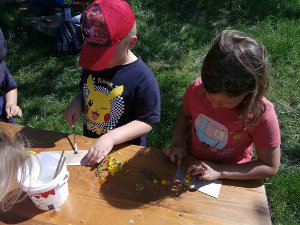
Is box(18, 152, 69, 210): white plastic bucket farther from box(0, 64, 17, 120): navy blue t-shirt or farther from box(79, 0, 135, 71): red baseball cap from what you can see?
box(0, 64, 17, 120): navy blue t-shirt

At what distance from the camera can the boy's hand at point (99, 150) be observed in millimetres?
1710

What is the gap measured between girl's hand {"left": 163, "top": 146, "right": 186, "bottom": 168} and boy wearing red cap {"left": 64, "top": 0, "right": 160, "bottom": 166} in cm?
26

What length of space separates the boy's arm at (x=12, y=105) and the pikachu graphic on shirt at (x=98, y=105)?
2.05ft

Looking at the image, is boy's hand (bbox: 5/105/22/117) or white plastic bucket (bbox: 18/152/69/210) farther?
boy's hand (bbox: 5/105/22/117)

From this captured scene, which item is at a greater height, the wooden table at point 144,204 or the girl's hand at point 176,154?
the girl's hand at point 176,154

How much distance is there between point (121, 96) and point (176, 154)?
505 mm

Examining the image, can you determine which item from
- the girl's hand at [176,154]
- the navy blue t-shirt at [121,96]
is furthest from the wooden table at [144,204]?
the navy blue t-shirt at [121,96]

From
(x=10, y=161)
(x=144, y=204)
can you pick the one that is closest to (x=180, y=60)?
(x=144, y=204)

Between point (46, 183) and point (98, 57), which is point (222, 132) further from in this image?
point (46, 183)

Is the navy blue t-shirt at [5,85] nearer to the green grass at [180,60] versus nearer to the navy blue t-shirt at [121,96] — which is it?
the navy blue t-shirt at [121,96]

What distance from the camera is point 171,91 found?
3740 mm

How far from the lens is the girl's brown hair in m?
1.40

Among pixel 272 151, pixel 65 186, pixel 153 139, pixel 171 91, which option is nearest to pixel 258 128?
pixel 272 151

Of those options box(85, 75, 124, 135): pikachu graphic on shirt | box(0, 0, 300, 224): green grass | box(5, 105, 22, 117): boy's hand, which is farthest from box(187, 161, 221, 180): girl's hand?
box(5, 105, 22, 117): boy's hand
